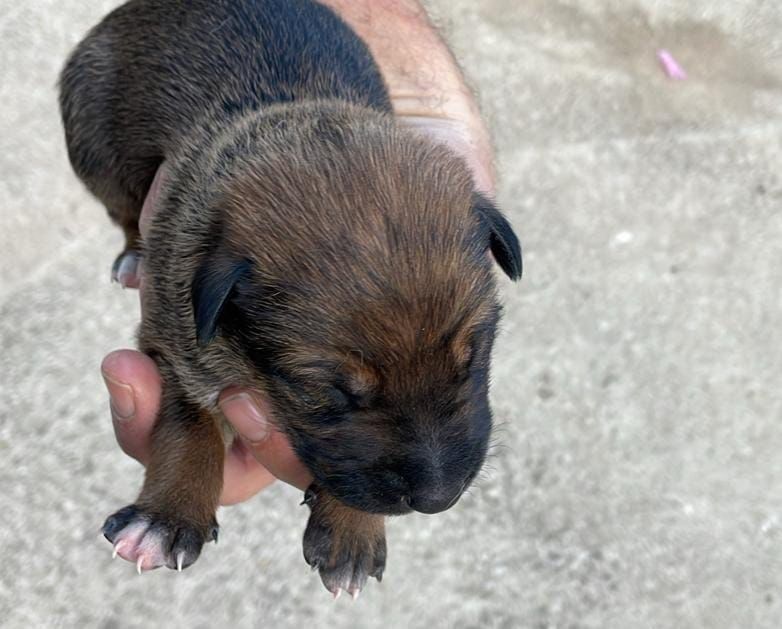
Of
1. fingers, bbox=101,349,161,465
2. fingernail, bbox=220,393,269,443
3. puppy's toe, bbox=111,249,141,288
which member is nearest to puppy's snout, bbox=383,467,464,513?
fingernail, bbox=220,393,269,443

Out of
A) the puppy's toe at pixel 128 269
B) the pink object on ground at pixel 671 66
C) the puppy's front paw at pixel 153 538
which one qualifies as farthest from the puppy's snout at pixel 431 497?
the pink object on ground at pixel 671 66

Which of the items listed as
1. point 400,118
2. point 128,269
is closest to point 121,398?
point 128,269

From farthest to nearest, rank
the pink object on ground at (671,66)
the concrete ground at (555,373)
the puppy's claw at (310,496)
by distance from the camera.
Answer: the pink object on ground at (671,66)
the concrete ground at (555,373)
the puppy's claw at (310,496)

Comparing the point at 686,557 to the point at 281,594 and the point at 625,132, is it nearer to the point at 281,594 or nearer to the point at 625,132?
the point at 281,594

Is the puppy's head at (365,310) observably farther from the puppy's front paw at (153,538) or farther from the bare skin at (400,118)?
the puppy's front paw at (153,538)

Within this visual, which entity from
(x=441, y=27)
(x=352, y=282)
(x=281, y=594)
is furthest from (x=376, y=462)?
(x=441, y=27)

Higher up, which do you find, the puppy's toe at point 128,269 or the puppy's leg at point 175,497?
the puppy's leg at point 175,497
